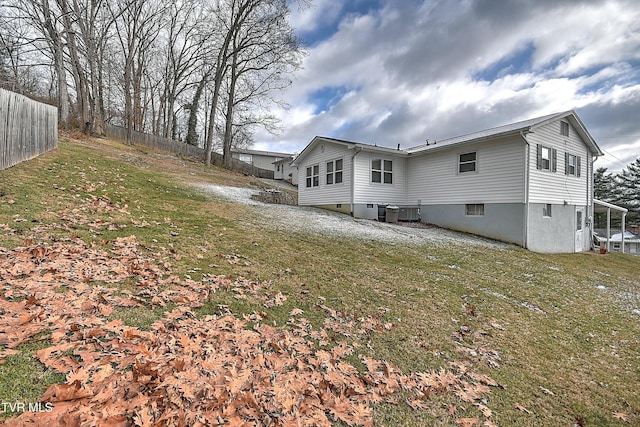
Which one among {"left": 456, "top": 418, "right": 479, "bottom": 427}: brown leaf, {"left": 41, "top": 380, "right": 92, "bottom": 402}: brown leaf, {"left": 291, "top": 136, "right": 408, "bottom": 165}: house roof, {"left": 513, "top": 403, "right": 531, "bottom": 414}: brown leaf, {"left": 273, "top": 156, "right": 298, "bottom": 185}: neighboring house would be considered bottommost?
{"left": 513, "top": 403, "right": 531, "bottom": 414}: brown leaf

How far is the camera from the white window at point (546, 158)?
488 inches

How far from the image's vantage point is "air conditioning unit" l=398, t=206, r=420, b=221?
15.6 m

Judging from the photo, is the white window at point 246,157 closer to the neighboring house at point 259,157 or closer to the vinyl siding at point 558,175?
the neighboring house at point 259,157

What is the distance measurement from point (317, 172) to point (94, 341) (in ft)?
49.5

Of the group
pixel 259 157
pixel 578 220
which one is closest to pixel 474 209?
pixel 578 220

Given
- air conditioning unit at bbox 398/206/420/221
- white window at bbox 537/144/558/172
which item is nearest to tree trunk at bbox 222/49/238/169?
air conditioning unit at bbox 398/206/420/221

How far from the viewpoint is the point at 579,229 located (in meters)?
15.4

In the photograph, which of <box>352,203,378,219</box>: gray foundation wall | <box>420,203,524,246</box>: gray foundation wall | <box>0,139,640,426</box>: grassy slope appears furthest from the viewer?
<box>352,203,378,219</box>: gray foundation wall

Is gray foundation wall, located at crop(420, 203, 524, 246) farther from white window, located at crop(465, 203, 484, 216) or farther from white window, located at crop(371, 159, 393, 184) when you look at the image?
white window, located at crop(371, 159, 393, 184)

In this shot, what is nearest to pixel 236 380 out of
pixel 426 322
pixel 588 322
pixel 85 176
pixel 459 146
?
pixel 426 322

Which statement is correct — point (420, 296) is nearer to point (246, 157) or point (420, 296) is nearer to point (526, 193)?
point (526, 193)

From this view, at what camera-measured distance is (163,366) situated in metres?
2.20

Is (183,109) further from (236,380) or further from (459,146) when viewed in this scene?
(236,380)

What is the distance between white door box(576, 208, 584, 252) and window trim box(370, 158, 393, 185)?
955 cm
